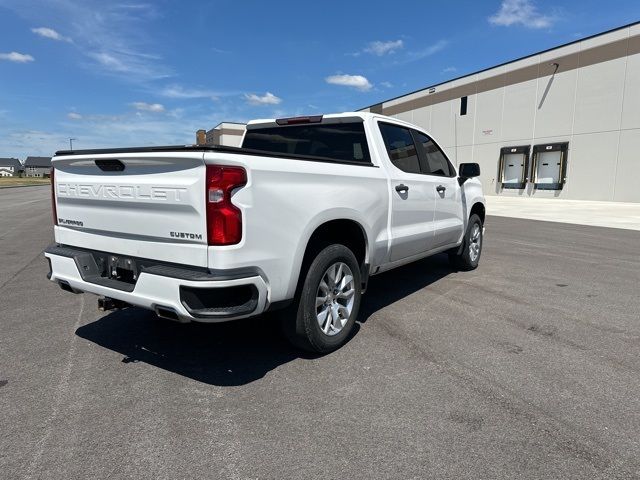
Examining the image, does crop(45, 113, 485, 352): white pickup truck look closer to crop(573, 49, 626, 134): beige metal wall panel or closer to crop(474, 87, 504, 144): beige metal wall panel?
crop(573, 49, 626, 134): beige metal wall panel

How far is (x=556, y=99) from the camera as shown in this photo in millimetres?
26469

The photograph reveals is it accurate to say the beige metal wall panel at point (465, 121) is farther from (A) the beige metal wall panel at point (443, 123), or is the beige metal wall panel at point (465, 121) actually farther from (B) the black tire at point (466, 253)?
(B) the black tire at point (466, 253)

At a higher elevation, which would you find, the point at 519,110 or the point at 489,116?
the point at 519,110

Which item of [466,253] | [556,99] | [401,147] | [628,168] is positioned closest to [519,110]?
[556,99]

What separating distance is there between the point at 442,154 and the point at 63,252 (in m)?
4.41

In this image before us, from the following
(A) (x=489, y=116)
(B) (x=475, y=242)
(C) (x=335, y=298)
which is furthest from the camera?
(A) (x=489, y=116)

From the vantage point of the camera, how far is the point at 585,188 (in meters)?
25.5

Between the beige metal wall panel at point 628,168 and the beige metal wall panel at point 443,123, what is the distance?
12.7 meters

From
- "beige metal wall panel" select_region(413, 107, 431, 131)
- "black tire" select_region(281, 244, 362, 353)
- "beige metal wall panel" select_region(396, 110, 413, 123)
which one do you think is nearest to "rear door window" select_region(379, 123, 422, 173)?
"black tire" select_region(281, 244, 362, 353)

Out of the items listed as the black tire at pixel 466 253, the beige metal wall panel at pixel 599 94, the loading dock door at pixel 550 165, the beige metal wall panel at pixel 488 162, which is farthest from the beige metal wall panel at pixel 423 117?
the black tire at pixel 466 253

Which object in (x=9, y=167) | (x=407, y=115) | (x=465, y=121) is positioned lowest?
(x=9, y=167)

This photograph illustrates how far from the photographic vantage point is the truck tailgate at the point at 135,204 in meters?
2.82

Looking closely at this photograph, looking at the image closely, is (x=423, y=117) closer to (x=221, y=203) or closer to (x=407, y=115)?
(x=407, y=115)

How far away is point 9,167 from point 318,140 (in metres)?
162
